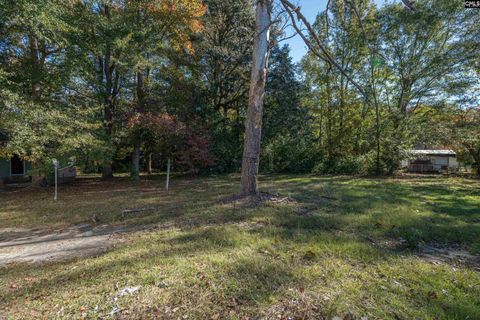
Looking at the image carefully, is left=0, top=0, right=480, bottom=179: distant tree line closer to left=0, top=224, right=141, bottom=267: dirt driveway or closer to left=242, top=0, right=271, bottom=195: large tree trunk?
left=0, top=224, right=141, bottom=267: dirt driveway

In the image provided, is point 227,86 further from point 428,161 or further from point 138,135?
point 428,161

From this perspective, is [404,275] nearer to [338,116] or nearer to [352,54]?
[338,116]

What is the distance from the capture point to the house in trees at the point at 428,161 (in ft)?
45.8

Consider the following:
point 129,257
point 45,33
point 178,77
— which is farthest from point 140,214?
point 178,77

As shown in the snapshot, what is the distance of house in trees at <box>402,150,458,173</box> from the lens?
549 inches

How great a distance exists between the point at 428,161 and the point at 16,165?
28.2 m

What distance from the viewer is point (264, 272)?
266cm

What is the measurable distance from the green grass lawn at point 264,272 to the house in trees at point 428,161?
1032cm

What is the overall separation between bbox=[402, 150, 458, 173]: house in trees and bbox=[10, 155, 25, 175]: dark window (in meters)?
20.8

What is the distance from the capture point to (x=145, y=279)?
254 centimetres

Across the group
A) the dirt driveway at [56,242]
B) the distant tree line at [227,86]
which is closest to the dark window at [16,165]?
the distant tree line at [227,86]

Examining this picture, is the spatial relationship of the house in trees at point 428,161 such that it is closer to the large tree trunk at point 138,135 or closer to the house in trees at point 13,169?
the large tree trunk at point 138,135

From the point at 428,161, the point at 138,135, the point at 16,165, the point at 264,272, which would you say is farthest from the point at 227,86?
the point at 428,161

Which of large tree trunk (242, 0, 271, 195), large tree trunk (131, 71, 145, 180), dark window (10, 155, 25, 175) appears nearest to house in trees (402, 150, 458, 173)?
large tree trunk (242, 0, 271, 195)
